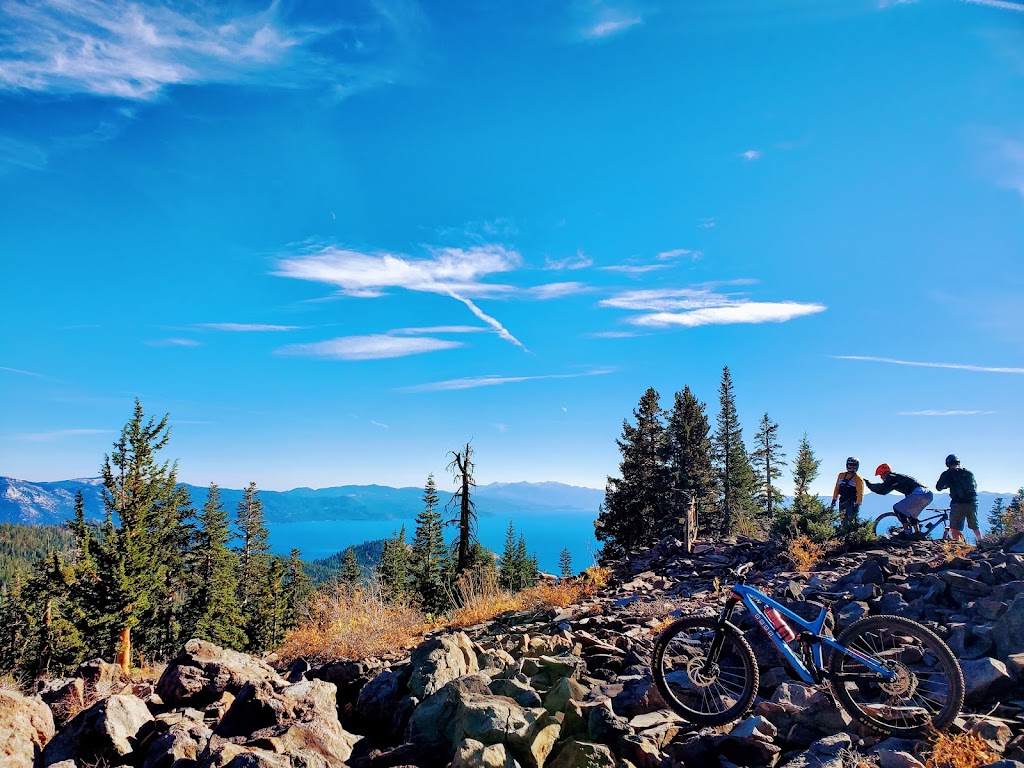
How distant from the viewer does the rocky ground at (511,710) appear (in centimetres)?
452

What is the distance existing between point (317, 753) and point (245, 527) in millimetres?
51532

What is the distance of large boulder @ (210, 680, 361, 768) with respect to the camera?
4.82m

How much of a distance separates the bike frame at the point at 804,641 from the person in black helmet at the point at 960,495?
10.3 m

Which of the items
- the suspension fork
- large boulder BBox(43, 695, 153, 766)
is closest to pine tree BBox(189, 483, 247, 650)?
large boulder BBox(43, 695, 153, 766)

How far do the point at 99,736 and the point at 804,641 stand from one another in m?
7.23

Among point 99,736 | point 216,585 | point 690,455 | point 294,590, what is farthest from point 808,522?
point 294,590

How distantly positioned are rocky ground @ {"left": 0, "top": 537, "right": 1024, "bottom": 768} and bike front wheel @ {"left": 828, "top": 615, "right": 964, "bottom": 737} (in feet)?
0.47

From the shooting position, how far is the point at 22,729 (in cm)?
542

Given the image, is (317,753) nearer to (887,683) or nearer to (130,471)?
(887,683)

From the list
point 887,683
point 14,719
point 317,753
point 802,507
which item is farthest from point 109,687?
point 802,507

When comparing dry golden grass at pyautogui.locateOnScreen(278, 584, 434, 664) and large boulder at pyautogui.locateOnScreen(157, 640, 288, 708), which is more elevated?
large boulder at pyautogui.locateOnScreen(157, 640, 288, 708)

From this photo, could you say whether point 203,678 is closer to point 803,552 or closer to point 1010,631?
point 1010,631

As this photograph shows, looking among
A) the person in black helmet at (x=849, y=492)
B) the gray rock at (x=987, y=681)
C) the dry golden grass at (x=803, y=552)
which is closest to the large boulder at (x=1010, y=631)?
the gray rock at (x=987, y=681)

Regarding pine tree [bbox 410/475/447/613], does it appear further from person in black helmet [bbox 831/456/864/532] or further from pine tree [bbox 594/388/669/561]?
person in black helmet [bbox 831/456/864/532]
